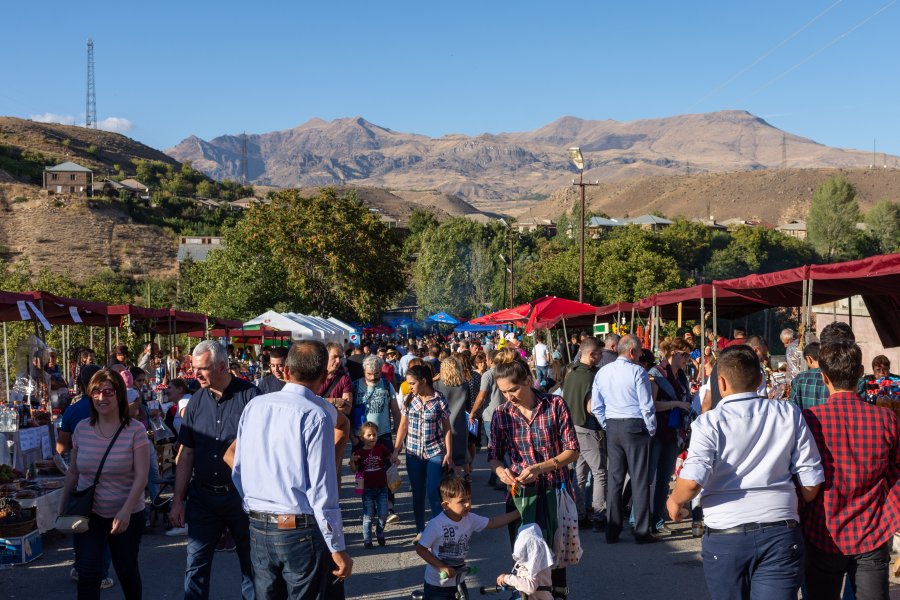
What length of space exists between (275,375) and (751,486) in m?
5.84

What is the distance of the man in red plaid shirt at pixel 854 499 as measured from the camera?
450 centimetres

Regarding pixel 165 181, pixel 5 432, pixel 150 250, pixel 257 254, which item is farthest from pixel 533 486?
pixel 165 181

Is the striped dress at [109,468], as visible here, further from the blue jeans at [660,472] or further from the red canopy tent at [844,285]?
the red canopy tent at [844,285]

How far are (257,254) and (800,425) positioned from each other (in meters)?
40.8

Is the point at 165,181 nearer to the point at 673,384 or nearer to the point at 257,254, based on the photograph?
the point at 257,254

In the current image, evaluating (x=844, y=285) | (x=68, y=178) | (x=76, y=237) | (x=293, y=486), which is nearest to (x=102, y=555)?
(x=293, y=486)

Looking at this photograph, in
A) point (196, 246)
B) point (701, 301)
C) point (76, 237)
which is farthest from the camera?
point (196, 246)

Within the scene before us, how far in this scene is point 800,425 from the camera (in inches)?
173

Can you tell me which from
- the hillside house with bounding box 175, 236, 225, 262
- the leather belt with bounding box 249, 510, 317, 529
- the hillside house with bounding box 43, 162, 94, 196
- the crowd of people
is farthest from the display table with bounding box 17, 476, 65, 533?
the hillside house with bounding box 43, 162, 94, 196

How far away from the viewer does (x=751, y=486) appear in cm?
432

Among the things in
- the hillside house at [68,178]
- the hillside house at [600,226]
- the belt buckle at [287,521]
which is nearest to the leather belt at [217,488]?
the belt buckle at [287,521]

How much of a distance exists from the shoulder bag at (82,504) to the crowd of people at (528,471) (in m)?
0.03

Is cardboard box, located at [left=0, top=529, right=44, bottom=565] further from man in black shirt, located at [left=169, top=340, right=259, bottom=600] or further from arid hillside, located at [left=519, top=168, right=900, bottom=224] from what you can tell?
arid hillside, located at [left=519, top=168, right=900, bottom=224]

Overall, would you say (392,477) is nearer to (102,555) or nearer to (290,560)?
(102,555)
